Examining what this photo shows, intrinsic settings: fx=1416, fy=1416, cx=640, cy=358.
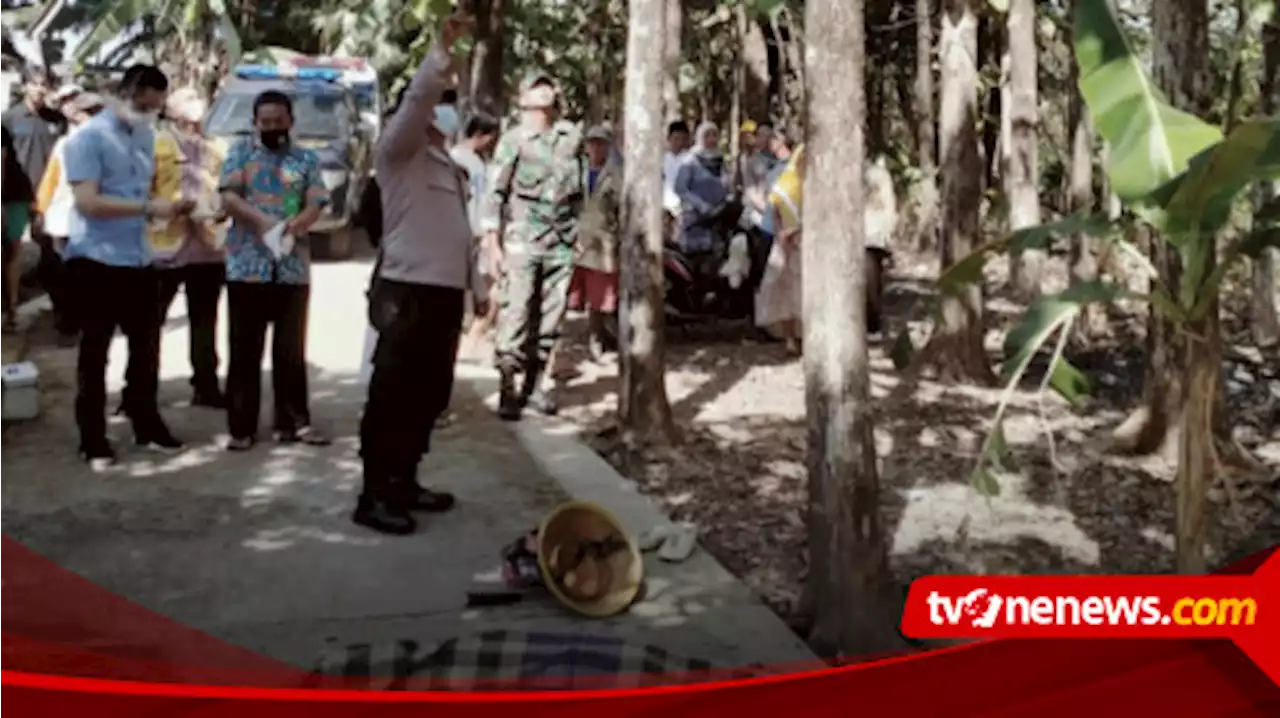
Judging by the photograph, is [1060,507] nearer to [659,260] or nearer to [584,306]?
[659,260]

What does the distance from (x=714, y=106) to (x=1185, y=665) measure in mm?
15465

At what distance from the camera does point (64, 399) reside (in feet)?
10.9

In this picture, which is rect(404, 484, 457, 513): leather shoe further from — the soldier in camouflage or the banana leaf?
the banana leaf

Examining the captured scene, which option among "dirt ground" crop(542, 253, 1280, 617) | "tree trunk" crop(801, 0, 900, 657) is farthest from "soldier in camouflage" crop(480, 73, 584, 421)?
"tree trunk" crop(801, 0, 900, 657)

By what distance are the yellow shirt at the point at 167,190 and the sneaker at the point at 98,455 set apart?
24.2 inches

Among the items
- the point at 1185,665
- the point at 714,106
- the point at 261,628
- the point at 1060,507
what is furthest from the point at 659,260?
the point at 714,106

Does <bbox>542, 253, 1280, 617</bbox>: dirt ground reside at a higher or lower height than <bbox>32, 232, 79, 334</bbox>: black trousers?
lower

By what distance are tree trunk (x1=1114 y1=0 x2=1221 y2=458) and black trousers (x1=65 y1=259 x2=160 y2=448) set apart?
258 cm

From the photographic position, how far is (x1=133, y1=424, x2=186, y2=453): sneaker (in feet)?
11.6

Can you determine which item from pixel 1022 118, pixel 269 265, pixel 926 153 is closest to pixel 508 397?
pixel 269 265

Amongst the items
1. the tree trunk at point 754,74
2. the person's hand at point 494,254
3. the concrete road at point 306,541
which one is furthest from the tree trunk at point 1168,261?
the tree trunk at point 754,74

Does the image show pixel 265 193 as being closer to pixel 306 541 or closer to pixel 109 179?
pixel 109 179

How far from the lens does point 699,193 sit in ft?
22.5

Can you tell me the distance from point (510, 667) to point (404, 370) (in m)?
1.65
